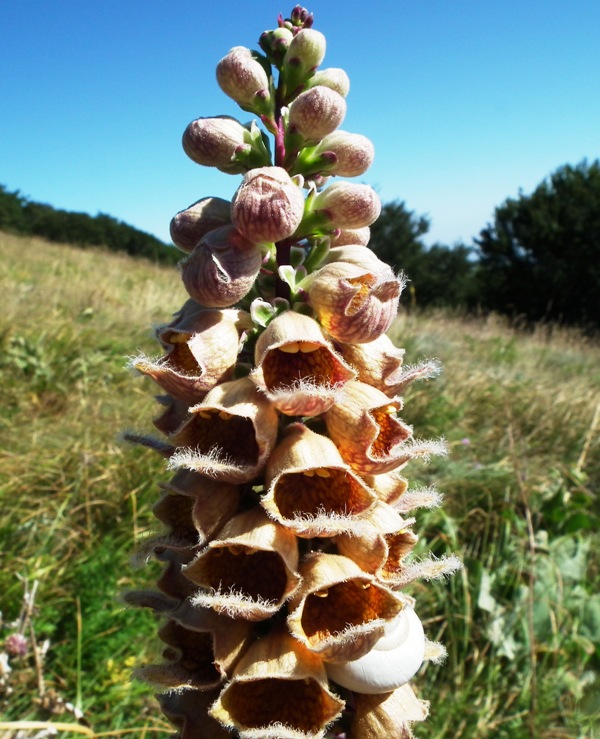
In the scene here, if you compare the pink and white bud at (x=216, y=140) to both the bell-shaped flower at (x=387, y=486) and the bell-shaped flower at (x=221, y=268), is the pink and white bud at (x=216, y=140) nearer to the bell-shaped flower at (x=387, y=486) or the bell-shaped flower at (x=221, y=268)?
the bell-shaped flower at (x=221, y=268)

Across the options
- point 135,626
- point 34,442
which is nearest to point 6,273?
point 34,442

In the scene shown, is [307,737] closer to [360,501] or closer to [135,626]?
[360,501]

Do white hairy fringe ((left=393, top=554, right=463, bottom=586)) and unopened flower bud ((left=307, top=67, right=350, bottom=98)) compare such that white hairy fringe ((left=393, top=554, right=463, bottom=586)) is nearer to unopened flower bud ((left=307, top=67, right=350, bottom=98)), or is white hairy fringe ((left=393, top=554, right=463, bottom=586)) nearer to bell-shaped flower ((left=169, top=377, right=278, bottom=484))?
bell-shaped flower ((left=169, top=377, right=278, bottom=484))

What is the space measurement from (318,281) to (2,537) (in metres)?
3.29

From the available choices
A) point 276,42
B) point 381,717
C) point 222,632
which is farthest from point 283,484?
point 276,42

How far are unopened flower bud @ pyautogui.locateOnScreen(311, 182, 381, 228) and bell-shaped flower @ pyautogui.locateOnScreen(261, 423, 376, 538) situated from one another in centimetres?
47

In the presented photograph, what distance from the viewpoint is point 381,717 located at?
1.12 meters

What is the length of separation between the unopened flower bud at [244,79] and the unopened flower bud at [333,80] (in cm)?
12

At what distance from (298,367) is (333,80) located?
29.0 inches

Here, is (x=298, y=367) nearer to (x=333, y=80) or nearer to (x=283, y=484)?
(x=283, y=484)

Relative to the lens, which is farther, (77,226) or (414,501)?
(77,226)

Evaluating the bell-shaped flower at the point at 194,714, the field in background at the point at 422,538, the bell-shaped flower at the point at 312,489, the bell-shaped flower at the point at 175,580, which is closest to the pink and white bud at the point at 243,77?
the field in background at the point at 422,538

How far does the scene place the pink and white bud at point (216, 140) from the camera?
1.27 meters

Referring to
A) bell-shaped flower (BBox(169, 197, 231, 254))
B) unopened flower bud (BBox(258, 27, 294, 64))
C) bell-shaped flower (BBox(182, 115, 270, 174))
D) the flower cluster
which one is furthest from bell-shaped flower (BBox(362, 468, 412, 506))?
unopened flower bud (BBox(258, 27, 294, 64))
